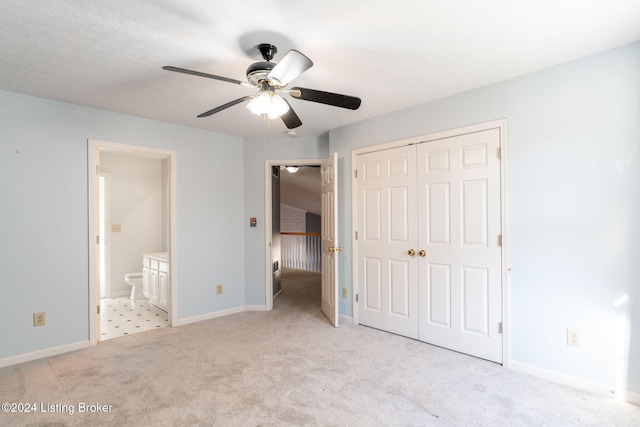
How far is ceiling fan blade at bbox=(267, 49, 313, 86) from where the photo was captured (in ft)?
5.13

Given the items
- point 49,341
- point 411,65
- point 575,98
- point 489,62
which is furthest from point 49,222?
point 575,98

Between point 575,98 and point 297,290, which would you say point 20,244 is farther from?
point 575,98

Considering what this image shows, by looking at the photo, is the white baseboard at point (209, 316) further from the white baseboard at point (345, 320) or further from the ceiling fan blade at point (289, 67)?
the ceiling fan blade at point (289, 67)

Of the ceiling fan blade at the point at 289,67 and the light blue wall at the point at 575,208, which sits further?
the light blue wall at the point at 575,208

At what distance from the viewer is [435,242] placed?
3.06 m

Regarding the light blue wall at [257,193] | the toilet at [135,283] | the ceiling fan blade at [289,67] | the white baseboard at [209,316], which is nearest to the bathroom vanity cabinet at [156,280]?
the toilet at [135,283]

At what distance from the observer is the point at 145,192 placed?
5.52 metres

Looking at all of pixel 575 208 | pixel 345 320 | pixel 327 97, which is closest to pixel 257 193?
pixel 345 320

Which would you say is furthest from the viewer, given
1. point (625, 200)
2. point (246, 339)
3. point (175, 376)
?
point (246, 339)

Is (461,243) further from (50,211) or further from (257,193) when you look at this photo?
(50,211)

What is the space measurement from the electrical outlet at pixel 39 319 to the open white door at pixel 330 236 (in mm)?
2817

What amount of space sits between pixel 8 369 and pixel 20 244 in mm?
1051

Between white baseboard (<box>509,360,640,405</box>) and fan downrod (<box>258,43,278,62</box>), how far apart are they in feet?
9.99

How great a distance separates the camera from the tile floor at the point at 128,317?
3.57 metres
